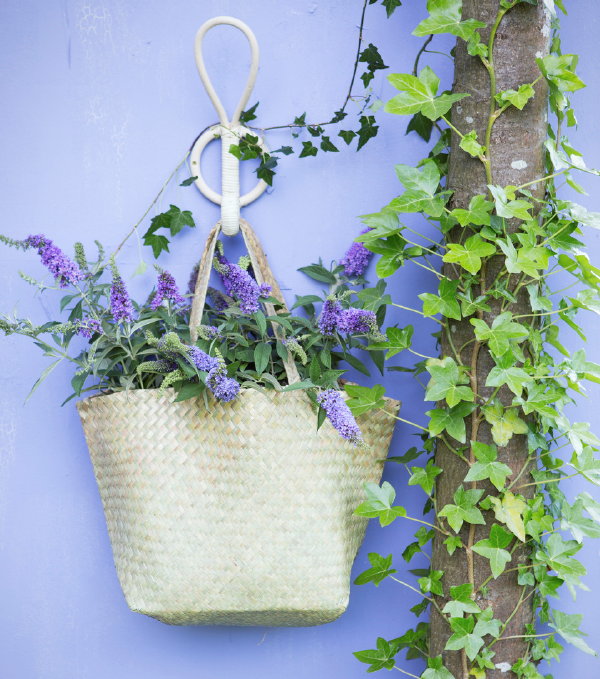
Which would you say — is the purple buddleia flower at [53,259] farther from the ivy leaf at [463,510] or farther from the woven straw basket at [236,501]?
the ivy leaf at [463,510]

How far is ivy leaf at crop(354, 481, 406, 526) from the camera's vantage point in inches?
42.1

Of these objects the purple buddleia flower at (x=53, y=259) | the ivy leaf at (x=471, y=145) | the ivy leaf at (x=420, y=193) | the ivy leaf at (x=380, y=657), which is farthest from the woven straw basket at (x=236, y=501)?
the ivy leaf at (x=471, y=145)

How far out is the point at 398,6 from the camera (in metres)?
1.27

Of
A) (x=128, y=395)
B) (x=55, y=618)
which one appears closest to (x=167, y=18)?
(x=128, y=395)

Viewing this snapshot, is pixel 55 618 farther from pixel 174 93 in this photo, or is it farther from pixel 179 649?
pixel 174 93

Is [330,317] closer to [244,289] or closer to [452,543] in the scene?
[244,289]

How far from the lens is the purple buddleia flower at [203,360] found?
105cm

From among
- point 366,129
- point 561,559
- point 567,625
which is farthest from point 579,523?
point 366,129

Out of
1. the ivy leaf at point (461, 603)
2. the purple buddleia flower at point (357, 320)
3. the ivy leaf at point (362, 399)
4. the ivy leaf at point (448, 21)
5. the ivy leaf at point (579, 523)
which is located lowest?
the ivy leaf at point (461, 603)

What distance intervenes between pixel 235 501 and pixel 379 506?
219 millimetres

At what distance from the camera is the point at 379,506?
1.07 metres

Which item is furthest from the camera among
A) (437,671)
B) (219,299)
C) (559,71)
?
(219,299)

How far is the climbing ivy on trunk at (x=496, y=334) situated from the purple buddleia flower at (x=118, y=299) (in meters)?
0.38

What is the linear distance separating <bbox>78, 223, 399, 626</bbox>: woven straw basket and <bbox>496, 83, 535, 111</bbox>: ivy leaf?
52cm
